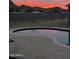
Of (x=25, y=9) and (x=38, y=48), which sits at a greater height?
(x=25, y=9)

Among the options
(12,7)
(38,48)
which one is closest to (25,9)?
(12,7)

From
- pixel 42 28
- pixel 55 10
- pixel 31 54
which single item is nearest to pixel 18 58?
pixel 31 54

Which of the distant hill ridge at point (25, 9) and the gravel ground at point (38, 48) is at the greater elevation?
the distant hill ridge at point (25, 9)

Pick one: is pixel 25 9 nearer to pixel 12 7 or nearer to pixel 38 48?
pixel 12 7

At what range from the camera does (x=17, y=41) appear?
16.5 feet

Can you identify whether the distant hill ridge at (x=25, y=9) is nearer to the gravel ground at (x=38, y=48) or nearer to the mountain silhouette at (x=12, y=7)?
the mountain silhouette at (x=12, y=7)

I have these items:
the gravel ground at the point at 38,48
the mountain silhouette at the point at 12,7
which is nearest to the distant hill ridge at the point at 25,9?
the mountain silhouette at the point at 12,7

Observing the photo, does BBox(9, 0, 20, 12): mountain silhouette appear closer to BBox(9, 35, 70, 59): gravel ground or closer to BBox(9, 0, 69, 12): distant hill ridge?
BBox(9, 0, 69, 12): distant hill ridge

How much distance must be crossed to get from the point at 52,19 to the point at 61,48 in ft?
1.48

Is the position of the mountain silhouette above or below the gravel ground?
above

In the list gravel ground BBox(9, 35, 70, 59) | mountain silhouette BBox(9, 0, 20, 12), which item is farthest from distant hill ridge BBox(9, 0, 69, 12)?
gravel ground BBox(9, 35, 70, 59)

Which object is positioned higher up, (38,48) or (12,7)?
(12,7)
